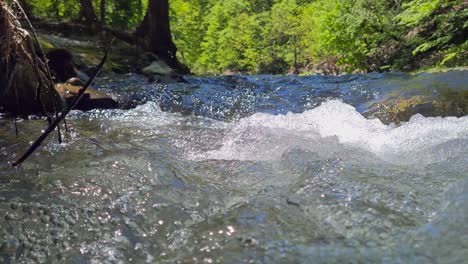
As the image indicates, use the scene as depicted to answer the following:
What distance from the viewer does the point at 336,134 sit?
16.0 feet

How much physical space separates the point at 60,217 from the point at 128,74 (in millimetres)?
9628

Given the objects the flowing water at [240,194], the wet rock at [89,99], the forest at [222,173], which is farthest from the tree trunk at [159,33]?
the flowing water at [240,194]

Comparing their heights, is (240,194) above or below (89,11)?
below

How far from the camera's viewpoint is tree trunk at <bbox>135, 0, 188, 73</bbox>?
15.9m

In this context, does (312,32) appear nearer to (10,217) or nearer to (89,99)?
(89,99)

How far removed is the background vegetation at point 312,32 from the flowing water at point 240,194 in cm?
703

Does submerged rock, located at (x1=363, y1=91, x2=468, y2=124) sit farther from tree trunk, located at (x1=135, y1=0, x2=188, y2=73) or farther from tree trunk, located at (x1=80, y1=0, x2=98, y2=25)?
tree trunk, located at (x1=80, y1=0, x2=98, y2=25)

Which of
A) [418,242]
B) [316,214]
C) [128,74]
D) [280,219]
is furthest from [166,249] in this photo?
[128,74]

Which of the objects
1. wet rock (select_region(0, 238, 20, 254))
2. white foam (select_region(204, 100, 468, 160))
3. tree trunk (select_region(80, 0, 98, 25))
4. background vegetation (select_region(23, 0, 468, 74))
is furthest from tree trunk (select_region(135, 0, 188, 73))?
wet rock (select_region(0, 238, 20, 254))

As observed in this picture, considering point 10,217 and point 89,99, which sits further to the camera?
point 89,99

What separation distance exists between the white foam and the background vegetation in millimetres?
5584

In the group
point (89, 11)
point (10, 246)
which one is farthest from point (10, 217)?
point (89, 11)

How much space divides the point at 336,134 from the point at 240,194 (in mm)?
2283

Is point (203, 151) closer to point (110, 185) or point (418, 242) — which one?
point (110, 185)
